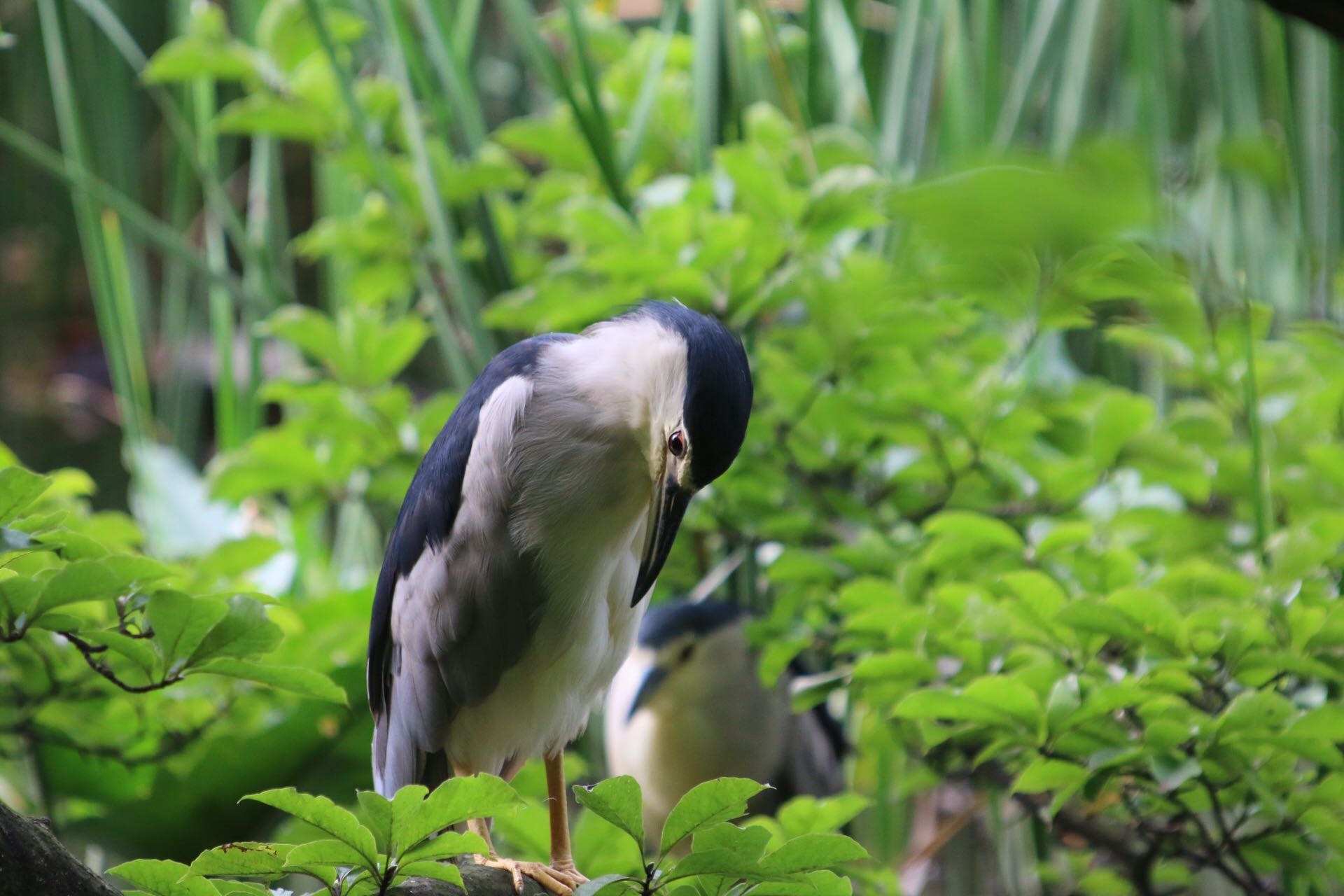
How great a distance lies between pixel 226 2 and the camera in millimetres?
4227

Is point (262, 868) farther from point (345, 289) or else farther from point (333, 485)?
point (345, 289)

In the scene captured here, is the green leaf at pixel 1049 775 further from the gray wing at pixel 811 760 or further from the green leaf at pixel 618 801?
the gray wing at pixel 811 760

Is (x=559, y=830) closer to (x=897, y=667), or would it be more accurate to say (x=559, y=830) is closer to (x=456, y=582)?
(x=456, y=582)

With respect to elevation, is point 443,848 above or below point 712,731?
above

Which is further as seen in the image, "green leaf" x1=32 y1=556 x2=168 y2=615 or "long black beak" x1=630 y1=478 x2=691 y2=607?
"long black beak" x1=630 y1=478 x2=691 y2=607

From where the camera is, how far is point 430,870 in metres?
0.75

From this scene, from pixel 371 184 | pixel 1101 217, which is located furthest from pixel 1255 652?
pixel 371 184

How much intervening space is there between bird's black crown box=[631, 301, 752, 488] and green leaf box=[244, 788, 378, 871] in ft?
1.57

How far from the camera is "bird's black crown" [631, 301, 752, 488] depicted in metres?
1.08

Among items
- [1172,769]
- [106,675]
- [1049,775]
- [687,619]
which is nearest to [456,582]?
[106,675]

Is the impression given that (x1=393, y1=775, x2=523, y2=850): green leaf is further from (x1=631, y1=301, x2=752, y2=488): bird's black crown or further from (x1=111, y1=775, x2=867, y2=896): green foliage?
(x1=631, y1=301, x2=752, y2=488): bird's black crown

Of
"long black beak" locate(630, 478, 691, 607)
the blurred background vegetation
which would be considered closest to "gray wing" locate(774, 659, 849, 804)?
the blurred background vegetation

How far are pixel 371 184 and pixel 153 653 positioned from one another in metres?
1.31

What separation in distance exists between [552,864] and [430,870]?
56 cm
